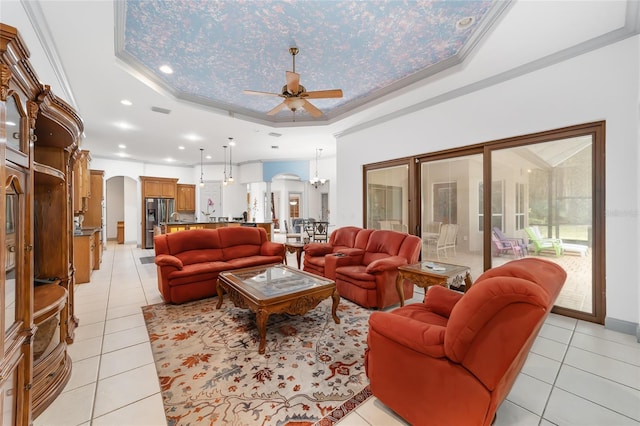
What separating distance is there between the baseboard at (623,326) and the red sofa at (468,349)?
2.28 metres

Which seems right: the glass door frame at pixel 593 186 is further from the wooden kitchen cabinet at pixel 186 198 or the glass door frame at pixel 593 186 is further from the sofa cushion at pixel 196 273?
the wooden kitchen cabinet at pixel 186 198

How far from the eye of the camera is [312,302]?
9.00ft

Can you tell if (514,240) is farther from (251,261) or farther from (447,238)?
(251,261)

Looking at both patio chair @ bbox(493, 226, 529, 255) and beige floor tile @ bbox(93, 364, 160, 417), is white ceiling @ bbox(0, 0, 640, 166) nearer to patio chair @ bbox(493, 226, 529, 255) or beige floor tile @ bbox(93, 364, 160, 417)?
patio chair @ bbox(493, 226, 529, 255)

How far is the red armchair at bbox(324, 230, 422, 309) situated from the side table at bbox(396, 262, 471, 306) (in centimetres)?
18

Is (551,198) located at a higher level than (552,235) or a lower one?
higher

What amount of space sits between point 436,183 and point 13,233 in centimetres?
497

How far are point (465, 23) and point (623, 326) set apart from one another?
3.59 metres

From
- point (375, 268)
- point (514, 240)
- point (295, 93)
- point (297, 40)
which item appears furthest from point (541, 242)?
point (297, 40)

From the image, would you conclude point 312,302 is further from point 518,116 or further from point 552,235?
point 518,116

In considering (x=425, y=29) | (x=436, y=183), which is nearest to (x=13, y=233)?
(x=425, y=29)

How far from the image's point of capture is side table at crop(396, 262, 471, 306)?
113 inches

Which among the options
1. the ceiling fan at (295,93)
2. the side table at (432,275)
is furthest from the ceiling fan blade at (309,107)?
the side table at (432,275)

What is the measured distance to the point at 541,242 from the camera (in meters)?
3.58
